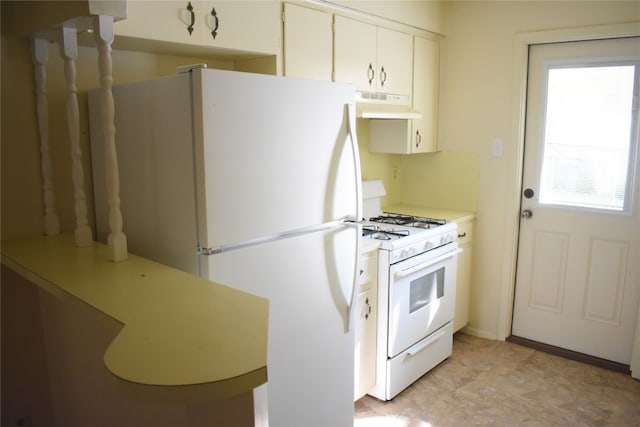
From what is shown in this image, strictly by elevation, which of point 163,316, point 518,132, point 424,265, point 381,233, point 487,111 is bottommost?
point 424,265

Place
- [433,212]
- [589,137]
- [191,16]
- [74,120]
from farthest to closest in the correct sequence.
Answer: [433,212]
[589,137]
[191,16]
[74,120]

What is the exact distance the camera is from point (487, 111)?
3471mm

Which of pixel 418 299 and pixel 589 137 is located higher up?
pixel 589 137

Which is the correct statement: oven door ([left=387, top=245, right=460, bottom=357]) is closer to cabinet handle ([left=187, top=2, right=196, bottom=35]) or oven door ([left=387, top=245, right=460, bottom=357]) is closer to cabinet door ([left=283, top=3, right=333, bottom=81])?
cabinet door ([left=283, top=3, right=333, bottom=81])

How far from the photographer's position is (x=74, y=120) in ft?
5.84

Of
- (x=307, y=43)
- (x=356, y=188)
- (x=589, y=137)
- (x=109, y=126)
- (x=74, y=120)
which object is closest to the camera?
(x=109, y=126)

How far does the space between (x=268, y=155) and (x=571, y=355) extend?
8.85 ft

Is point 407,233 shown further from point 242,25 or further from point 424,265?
point 242,25

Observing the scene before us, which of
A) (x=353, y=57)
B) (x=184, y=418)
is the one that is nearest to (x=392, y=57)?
(x=353, y=57)

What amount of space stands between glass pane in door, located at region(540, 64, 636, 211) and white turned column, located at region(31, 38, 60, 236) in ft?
9.52

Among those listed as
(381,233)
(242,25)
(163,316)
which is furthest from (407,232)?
(163,316)

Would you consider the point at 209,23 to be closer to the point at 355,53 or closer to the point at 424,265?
the point at 355,53

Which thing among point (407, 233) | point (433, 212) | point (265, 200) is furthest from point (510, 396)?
point (265, 200)

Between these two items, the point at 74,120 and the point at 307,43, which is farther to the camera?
the point at 307,43
